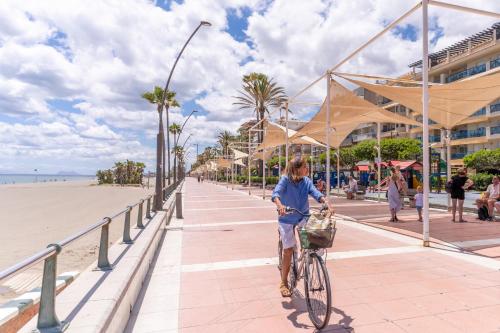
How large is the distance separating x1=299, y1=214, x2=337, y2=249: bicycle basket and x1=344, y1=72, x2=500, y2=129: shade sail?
865cm

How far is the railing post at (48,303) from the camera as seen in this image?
8.75ft

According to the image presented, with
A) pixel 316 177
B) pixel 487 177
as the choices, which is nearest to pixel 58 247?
pixel 487 177

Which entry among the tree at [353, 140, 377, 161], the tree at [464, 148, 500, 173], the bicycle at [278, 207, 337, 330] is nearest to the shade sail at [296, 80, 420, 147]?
the bicycle at [278, 207, 337, 330]

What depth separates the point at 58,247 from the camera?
290cm

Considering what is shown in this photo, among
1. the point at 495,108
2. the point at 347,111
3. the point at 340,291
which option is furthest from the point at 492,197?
the point at 495,108

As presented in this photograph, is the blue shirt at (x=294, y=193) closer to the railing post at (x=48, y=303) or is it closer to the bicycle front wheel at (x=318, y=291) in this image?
the bicycle front wheel at (x=318, y=291)

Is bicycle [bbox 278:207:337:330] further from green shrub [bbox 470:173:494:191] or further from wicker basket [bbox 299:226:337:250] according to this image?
green shrub [bbox 470:173:494:191]

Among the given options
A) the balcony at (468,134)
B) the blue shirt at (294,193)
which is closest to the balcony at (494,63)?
the balcony at (468,134)

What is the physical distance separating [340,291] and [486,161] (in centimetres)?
3051

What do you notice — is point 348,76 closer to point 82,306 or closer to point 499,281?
point 499,281

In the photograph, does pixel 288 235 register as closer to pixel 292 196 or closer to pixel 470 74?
pixel 292 196

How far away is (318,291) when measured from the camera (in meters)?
3.48

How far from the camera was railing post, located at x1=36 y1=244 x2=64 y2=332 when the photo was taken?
2.67 meters

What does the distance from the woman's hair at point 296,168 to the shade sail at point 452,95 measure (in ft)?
26.2
